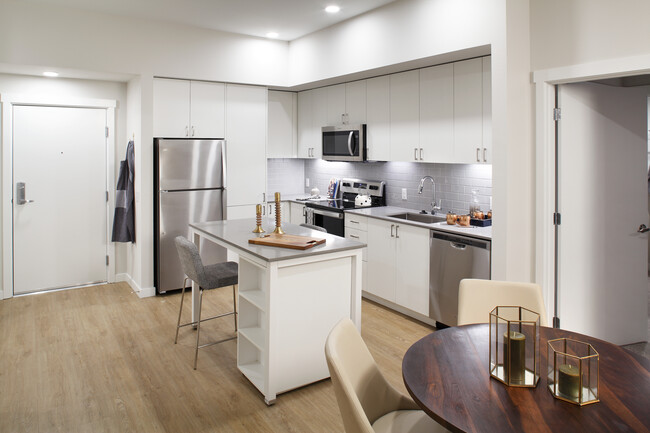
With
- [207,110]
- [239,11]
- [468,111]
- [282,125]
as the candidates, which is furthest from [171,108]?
[468,111]

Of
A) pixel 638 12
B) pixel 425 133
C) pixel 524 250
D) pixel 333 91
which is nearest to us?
pixel 638 12

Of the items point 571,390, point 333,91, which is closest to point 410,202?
point 333,91

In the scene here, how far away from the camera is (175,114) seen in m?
5.18

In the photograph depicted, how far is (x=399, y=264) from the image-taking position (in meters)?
4.46

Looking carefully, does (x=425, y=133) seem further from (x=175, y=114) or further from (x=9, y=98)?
(x=9, y=98)

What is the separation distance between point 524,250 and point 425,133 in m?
1.47

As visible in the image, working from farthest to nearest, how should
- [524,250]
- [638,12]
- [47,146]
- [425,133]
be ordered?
1. [47,146]
2. [425,133]
3. [524,250]
4. [638,12]

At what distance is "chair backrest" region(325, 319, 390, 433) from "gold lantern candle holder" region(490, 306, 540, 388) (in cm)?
48

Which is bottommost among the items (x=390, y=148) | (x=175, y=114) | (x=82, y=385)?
(x=82, y=385)

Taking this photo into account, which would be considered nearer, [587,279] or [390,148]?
[587,279]

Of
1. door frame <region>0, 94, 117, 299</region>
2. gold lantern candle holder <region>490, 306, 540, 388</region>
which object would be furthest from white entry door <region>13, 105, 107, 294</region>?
gold lantern candle holder <region>490, 306, 540, 388</region>

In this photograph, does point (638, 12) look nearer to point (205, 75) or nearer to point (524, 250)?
point (524, 250)

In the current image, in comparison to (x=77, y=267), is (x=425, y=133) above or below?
above

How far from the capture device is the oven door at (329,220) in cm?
518
